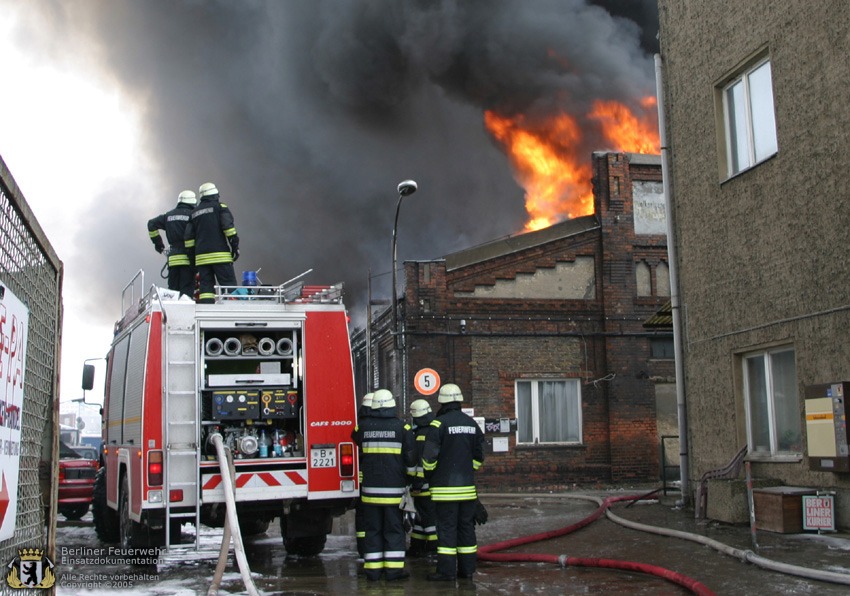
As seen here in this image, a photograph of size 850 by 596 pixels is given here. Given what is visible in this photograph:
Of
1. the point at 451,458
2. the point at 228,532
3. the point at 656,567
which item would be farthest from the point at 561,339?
the point at 228,532

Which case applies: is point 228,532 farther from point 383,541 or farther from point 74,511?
point 74,511

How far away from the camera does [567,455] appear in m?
20.4

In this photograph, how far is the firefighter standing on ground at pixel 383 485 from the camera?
26.8 feet

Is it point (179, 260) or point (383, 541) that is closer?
point (383, 541)

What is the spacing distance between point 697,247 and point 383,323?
11381 mm

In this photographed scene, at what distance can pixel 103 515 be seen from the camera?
456 inches

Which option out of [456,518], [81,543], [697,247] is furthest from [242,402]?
[697,247]

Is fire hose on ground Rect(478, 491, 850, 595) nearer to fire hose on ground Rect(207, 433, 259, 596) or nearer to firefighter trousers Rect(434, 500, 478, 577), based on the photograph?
firefighter trousers Rect(434, 500, 478, 577)

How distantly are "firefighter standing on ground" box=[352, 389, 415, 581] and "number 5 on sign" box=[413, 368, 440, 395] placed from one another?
9.00 m

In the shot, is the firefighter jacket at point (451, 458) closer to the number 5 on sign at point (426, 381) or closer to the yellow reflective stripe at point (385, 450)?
the yellow reflective stripe at point (385, 450)

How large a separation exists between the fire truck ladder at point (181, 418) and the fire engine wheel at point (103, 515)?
11.1ft

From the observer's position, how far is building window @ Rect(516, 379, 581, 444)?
20422 millimetres

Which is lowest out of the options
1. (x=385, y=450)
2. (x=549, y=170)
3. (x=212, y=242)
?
(x=385, y=450)

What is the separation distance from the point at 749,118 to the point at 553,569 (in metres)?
6.11
